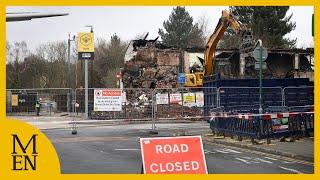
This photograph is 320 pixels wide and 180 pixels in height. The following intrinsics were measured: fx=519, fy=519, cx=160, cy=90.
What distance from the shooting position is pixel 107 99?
22062 millimetres

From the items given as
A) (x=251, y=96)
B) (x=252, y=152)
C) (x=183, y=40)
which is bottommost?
(x=252, y=152)

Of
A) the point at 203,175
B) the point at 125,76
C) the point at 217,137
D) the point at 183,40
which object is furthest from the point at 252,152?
the point at 183,40

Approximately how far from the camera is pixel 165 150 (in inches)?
320

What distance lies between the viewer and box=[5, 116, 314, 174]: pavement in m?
11.5

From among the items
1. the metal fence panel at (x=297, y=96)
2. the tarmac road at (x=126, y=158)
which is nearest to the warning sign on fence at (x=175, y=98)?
the metal fence panel at (x=297, y=96)

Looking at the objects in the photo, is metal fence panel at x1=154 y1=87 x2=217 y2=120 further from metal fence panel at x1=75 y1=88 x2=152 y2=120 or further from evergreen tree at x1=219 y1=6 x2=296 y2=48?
evergreen tree at x1=219 y1=6 x2=296 y2=48

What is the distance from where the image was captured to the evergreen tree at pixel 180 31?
244ft

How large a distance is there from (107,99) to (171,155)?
46.4ft

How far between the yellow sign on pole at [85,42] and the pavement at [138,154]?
9.26 metres

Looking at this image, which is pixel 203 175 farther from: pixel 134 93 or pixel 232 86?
pixel 134 93

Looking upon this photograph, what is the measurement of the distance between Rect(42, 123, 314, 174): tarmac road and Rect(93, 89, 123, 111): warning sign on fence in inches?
67.1

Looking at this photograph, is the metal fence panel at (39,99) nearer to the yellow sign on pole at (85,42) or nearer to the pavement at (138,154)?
the pavement at (138,154)

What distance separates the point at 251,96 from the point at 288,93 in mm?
1807

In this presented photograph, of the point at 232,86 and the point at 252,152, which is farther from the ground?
the point at 232,86
